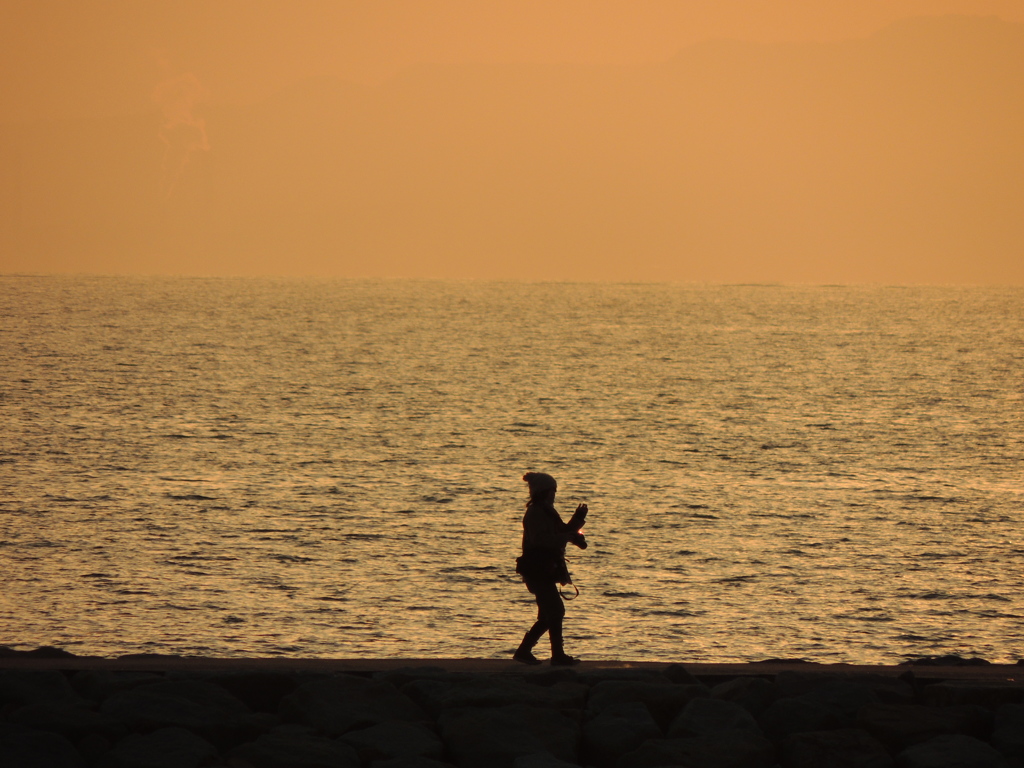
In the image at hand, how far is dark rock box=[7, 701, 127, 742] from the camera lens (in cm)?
844

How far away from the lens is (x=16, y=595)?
89.3 ft

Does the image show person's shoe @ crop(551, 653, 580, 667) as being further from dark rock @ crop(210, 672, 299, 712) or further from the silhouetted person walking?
dark rock @ crop(210, 672, 299, 712)

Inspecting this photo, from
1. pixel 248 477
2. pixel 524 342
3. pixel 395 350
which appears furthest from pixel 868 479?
pixel 524 342

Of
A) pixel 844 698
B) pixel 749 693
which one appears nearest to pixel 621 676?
pixel 749 693

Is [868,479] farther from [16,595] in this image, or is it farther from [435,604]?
[16,595]

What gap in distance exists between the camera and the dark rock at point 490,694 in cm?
898

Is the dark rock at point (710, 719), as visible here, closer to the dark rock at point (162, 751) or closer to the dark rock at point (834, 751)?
the dark rock at point (834, 751)

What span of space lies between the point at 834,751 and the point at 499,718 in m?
2.41

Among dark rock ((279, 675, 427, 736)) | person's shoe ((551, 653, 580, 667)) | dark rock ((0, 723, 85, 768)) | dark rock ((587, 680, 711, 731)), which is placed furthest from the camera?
person's shoe ((551, 653, 580, 667))

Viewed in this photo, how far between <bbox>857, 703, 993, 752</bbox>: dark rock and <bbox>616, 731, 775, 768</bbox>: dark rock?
2.78ft

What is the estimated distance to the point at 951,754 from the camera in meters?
8.19

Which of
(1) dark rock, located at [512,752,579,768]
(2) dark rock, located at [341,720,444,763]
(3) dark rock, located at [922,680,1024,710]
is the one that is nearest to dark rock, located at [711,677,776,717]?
(3) dark rock, located at [922,680,1024,710]

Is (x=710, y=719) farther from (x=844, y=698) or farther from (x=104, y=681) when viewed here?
(x=104, y=681)

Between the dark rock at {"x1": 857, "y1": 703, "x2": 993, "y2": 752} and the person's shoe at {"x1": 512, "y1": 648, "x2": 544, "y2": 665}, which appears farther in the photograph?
the person's shoe at {"x1": 512, "y1": 648, "x2": 544, "y2": 665}
